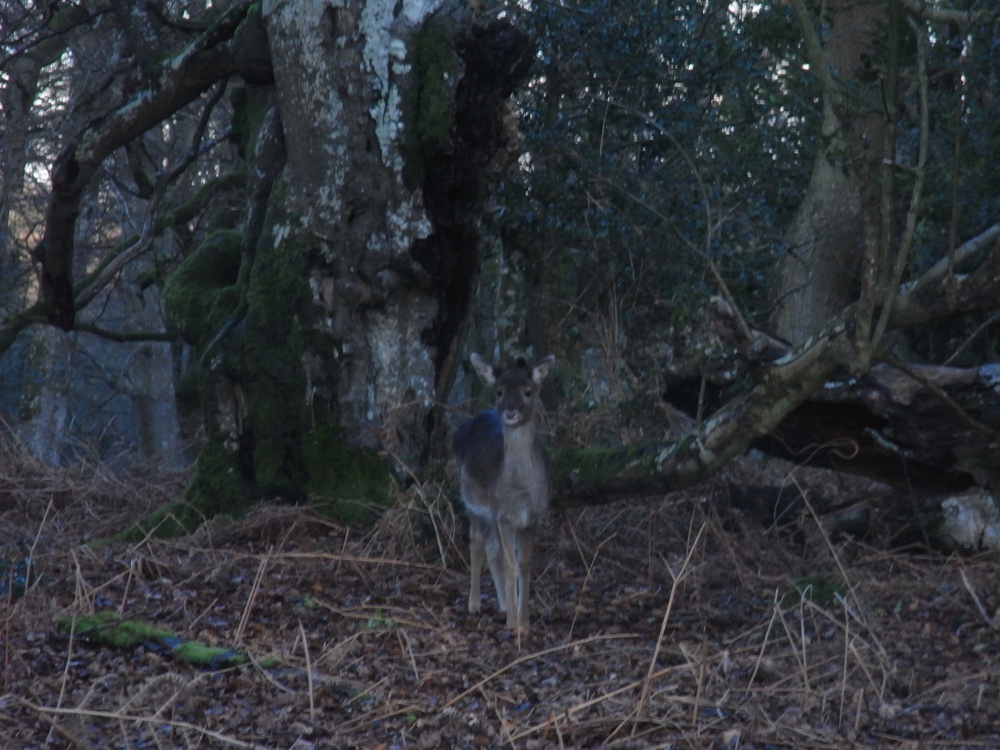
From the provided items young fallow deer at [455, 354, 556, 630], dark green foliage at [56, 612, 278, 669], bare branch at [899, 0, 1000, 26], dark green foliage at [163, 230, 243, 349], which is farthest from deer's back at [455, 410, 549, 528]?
bare branch at [899, 0, 1000, 26]

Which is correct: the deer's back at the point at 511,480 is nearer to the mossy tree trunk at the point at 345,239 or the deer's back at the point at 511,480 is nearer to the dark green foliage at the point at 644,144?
the mossy tree trunk at the point at 345,239

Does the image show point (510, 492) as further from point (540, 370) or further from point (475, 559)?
point (540, 370)

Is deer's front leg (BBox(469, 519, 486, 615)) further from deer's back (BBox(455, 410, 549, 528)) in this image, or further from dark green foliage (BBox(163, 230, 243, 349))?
dark green foliage (BBox(163, 230, 243, 349))

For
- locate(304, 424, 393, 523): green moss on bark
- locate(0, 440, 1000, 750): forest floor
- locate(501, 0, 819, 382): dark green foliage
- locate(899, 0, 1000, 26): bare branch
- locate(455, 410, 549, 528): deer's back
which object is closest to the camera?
locate(0, 440, 1000, 750): forest floor

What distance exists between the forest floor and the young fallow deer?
0.31 metres

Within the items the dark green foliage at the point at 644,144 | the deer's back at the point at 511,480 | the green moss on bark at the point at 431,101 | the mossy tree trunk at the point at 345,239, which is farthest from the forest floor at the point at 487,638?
the green moss on bark at the point at 431,101

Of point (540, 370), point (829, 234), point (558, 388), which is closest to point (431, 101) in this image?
point (540, 370)

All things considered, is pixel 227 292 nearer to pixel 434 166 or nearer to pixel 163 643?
pixel 434 166

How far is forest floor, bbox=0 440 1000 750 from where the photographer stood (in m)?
5.82

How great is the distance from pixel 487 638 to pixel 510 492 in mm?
1089

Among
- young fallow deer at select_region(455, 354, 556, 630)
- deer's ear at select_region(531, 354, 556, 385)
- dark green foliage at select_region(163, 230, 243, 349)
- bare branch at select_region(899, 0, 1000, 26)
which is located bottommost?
young fallow deer at select_region(455, 354, 556, 630)

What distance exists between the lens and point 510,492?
8.59 meters

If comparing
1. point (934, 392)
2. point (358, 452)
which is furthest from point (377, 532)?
point (934, 392)

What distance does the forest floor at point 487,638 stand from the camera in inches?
229
